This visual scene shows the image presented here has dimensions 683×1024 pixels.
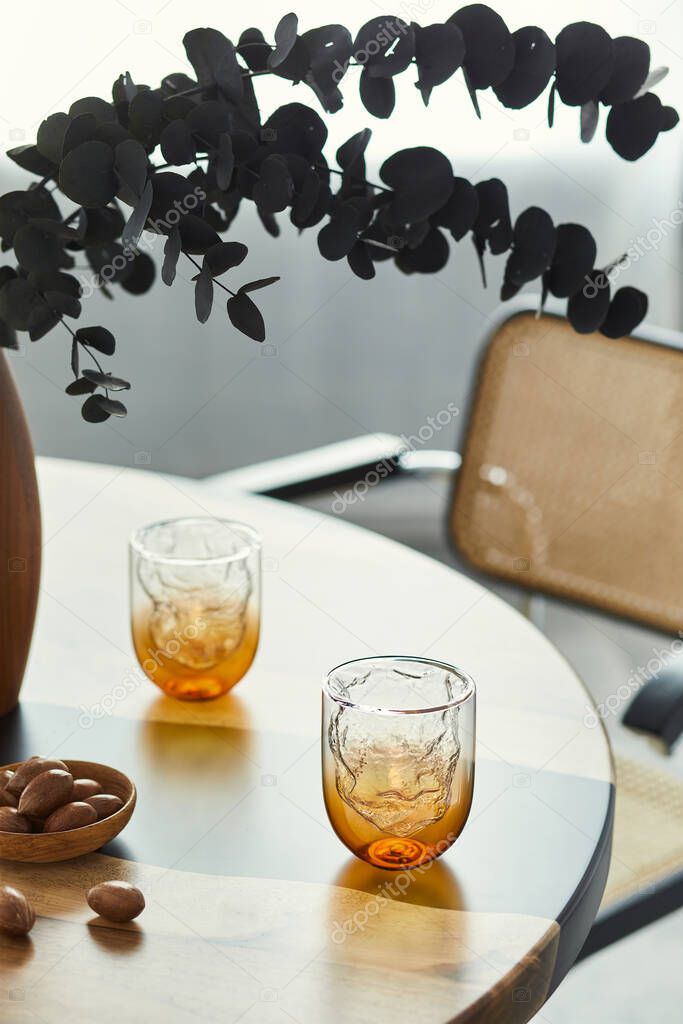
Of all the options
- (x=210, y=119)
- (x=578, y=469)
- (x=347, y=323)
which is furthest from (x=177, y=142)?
(x=347, y=323)

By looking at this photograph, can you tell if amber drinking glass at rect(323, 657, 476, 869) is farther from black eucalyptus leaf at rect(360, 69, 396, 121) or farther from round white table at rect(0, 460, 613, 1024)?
black eucalyptus leaf at rect(360, 69, 396, 121)

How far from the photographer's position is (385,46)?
0.72m

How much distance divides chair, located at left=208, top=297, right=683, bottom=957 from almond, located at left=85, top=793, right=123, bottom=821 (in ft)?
2.29

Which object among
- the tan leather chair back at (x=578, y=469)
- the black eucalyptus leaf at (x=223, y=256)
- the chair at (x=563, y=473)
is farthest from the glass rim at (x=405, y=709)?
the tan leather chair back at (x=578, y=469)

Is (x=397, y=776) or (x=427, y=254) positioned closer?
(x=397, y=776)

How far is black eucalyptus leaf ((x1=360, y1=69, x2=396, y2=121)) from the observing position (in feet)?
2.52

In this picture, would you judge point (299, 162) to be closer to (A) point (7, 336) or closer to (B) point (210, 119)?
(B) point (210, 119)

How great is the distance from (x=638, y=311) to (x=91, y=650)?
0.51m

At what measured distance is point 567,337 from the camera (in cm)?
168

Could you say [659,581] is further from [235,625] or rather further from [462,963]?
[462,963]

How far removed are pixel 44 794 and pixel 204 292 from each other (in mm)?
304

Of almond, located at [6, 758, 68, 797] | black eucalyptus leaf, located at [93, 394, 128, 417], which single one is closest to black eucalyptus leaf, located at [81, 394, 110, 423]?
black eucalyptus leaf, located at [93, 394, 128, 417]

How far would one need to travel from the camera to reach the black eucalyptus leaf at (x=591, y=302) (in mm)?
831

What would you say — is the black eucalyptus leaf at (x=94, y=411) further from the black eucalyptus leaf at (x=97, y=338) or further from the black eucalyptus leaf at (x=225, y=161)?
the black eucalyptus leaf at (x=225, y=161)
